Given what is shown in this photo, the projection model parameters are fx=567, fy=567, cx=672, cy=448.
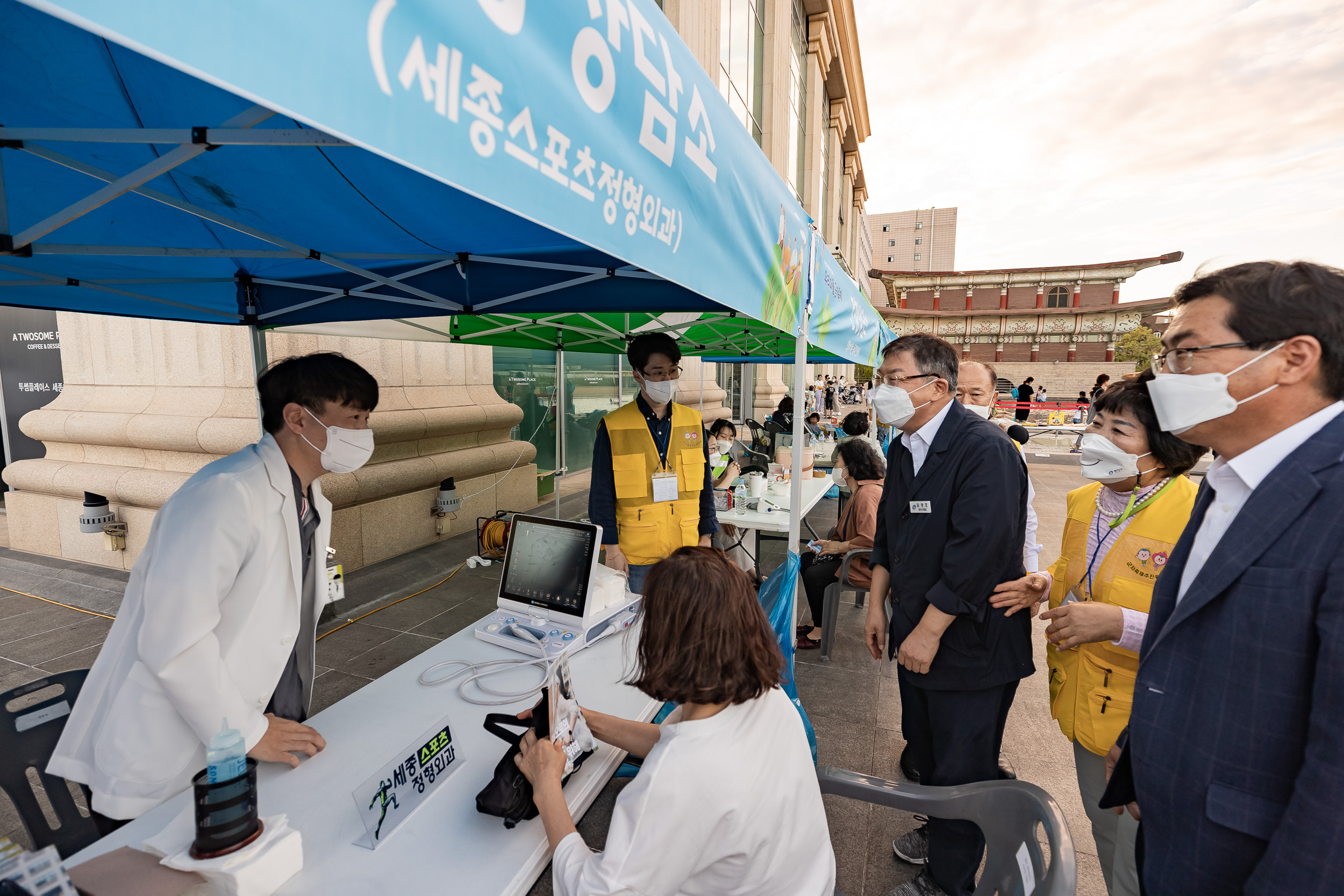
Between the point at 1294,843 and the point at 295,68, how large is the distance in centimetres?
171

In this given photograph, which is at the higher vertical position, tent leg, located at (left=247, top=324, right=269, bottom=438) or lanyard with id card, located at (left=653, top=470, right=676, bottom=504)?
tent leg, located at (left=247, top=324, right=269, bottom=438)

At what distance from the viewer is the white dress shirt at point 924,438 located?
6.83ft

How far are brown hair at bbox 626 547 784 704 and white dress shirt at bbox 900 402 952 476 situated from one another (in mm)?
1152

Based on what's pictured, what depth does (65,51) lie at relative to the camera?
3.50 ft

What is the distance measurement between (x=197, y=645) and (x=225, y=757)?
42cm

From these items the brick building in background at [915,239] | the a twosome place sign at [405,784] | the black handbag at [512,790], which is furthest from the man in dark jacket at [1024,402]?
the brick building in background at [915,239]

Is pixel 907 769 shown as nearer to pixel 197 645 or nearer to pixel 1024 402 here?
pixel 197 645

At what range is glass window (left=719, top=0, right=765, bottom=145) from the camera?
34.2 ft

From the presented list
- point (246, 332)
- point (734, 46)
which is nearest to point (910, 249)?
point (734, 46)

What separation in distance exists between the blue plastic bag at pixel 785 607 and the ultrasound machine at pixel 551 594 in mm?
602

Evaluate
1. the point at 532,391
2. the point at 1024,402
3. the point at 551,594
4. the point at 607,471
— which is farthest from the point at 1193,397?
the point at 1024,402

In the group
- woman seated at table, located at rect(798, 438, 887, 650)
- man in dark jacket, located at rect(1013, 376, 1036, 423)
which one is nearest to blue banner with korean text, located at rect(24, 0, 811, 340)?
woman seated at table, located at rect(798, 438, 887, 650)

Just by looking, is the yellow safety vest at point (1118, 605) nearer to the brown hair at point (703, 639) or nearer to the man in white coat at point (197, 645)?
the brown hair at point (703, 639)

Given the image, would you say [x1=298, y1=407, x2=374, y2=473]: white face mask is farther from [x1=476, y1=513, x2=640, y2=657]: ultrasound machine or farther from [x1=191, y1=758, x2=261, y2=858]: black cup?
[x1=191, y1=758, x2=261, y2=858]: black cup
